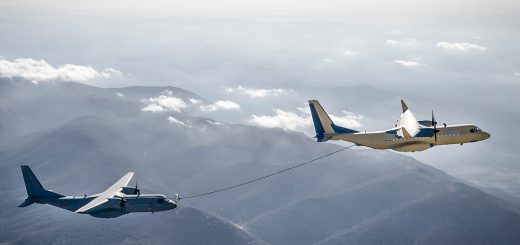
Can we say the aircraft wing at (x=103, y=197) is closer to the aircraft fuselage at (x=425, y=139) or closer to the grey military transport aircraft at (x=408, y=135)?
the grey military transport aircraft at (x=408, y=135)

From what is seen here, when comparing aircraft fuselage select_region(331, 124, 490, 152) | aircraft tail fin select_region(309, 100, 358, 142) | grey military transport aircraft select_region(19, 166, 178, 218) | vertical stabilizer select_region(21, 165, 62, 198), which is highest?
aircraft tail fin select_region(309, 100, 358, 142)

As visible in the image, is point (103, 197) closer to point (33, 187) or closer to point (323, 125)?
point (33, 187)

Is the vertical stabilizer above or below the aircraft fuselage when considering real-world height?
below

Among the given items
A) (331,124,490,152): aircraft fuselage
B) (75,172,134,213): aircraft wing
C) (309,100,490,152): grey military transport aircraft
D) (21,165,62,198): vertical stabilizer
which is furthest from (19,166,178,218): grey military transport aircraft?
(331,124,490,152): aircraft fuselage

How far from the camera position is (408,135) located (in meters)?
108

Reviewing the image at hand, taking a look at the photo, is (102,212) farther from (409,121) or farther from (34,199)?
(409,121)

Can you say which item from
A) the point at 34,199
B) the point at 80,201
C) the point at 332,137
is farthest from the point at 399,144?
the point at 34,199

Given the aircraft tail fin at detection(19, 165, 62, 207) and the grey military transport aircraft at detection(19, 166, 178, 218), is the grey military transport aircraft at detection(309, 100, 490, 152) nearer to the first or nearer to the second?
the grey military transport aircraft at detection(19, 166, 178, 218)

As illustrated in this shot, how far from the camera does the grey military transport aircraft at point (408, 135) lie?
112625 millimetres

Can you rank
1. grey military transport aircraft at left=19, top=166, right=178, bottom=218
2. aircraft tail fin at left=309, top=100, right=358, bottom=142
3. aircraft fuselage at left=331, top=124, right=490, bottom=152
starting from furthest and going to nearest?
aircraft tail fin at left=309, top=100, right=358, bottom=142 → grey military transport aircraft at left=19, top=166, right=178, bottom=218 → aircraft fuselage at left=331, top=124, right=490, bottom=152

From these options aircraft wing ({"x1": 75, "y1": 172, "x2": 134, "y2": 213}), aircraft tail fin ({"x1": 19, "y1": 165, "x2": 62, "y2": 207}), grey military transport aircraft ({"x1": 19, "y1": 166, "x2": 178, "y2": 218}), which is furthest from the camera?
aircraft tail fin ({"x1": 19, "y1": 165, "x2": 62, "y2": 207})

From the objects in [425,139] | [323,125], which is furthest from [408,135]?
[323,125]

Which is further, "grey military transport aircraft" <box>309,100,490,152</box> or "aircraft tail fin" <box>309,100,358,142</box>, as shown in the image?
"aircraft tail fin" <box>309,100,358,142</box>

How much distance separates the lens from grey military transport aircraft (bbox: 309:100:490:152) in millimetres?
112625
